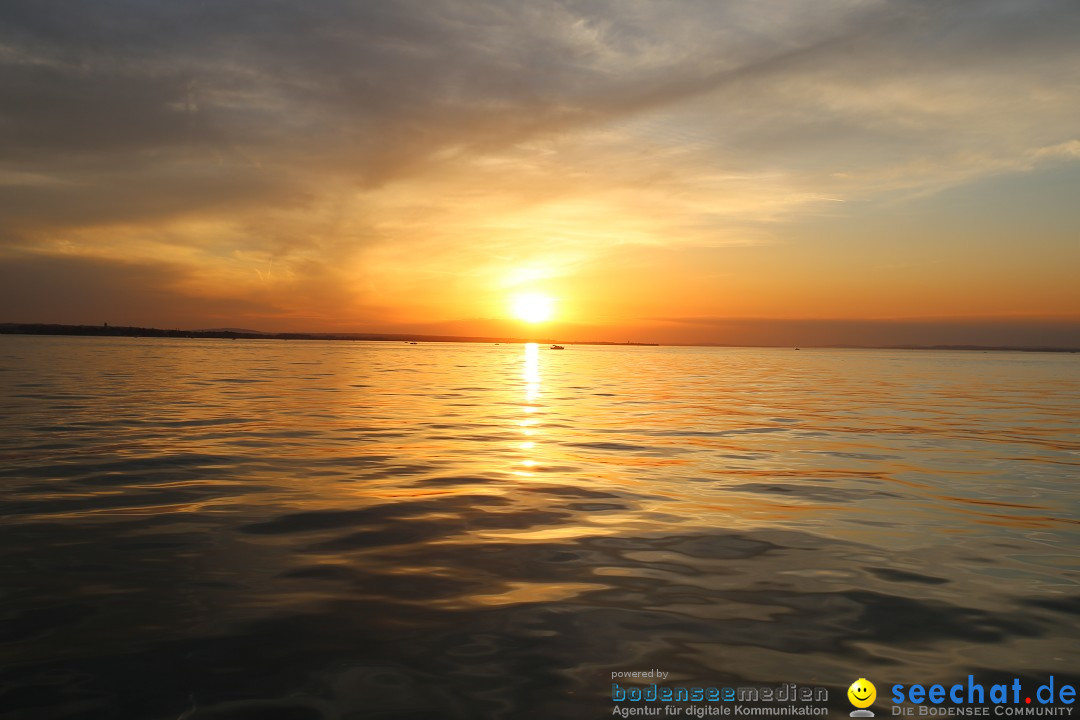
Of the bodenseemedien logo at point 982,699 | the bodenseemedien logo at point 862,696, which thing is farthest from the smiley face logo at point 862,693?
the bodenseemedien logo at point 982,699

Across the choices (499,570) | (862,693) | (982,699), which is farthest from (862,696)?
(499,570)

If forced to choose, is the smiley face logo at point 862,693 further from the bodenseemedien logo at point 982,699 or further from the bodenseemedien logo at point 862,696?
the bodenseemedien logo at point 982,699

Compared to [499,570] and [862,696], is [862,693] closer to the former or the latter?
[862,696]

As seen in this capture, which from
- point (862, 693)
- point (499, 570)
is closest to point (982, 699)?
point (862, 693)

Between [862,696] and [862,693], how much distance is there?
0.04 metres

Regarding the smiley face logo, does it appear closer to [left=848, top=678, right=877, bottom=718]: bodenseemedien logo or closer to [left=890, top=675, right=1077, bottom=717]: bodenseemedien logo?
[left=848, top=678, right=877, bottom=718]: bodenseemedien logo

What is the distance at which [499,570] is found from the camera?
7125 millimetres

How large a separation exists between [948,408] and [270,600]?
28934mm

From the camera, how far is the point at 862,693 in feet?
15.2

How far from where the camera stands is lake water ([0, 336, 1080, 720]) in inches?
187

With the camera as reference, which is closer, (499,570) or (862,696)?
(862,696)

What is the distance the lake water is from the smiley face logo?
8 cm

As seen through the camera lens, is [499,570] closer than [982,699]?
No

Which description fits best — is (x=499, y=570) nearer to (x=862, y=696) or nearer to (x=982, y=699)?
(x=862, y=696)
